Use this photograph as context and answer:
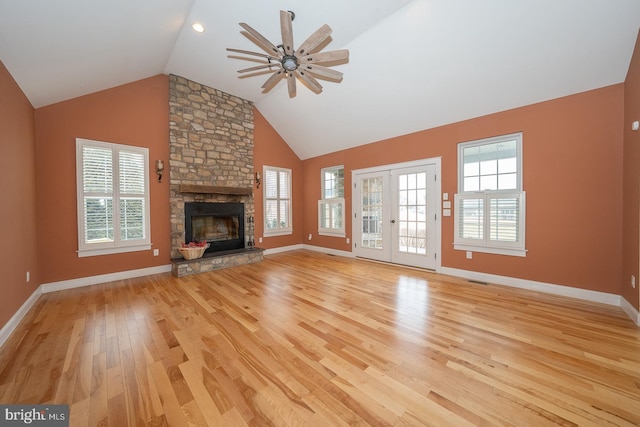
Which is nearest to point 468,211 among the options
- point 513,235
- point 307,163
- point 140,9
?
point 513,235

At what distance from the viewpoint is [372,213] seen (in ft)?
17.6

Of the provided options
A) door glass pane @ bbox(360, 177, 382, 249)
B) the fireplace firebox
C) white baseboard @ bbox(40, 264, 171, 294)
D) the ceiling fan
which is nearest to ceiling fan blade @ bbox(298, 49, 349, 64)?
the ceiling fan

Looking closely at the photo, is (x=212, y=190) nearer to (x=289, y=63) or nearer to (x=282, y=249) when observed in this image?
(x=282, y=249)

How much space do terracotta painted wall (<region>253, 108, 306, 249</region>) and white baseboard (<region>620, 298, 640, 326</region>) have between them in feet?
19.3

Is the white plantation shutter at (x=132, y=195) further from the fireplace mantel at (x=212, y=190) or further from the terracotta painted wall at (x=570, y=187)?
the terracotta painted wall at (x=570, y=187)

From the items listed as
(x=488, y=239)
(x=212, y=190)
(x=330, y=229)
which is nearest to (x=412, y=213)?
(x=488, y=239)

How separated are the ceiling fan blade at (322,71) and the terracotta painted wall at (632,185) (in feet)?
10.2

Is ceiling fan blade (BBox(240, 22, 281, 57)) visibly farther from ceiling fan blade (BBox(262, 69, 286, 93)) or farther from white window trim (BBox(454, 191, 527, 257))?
white window trim (BBox(454, 191, 527, 257))

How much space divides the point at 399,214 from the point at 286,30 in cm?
377

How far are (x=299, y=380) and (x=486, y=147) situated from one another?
13.8ft

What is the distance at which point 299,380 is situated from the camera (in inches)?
66.4

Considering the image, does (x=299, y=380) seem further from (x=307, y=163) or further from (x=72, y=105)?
(x=307, y=163)

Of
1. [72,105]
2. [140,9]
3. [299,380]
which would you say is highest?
[140,9]

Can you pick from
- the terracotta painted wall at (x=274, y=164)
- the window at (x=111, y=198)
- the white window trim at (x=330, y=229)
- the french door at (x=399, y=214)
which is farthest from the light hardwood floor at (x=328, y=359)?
the terracotta painted wall at (x=274, y=164)
